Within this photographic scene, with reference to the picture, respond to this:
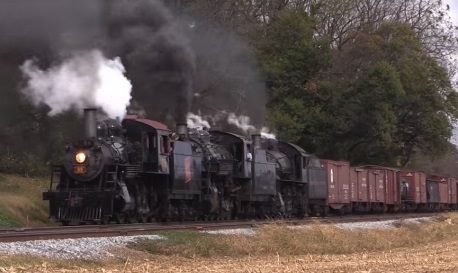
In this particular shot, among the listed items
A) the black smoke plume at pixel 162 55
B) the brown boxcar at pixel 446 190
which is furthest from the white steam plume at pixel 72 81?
the brown boxcar at pixel 446 190

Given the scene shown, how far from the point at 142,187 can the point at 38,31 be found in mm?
5849

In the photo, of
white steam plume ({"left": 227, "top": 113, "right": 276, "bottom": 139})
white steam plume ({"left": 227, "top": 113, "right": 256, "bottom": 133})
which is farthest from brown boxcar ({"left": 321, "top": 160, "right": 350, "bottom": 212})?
white steam plume ({"left": 227, "top": 113, "right": 256, "bottom": 133})

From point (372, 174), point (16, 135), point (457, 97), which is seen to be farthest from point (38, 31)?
point (457, 97)

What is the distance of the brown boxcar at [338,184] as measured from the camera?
3572cm

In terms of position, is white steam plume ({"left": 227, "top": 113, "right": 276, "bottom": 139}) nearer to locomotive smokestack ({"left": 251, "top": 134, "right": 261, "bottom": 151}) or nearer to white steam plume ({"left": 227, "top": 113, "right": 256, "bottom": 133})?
white steam plume ({"left": 227, "top": 113, "right": 256, "bottom": 133})

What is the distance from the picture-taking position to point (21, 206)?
85.8 feet

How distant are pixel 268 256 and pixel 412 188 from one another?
3066 centimetres

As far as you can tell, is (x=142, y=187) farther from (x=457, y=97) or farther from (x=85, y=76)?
(x=457, y=97)

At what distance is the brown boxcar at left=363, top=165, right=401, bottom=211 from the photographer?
42000 millimetres

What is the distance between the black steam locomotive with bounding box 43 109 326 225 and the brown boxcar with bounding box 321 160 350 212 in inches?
240

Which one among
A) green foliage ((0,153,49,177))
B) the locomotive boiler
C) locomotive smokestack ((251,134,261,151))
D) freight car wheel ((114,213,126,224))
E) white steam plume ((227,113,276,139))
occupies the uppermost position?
white steam plume ((227,113,276,139))

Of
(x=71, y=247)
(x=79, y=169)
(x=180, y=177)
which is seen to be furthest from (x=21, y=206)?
(x=71, y=247)

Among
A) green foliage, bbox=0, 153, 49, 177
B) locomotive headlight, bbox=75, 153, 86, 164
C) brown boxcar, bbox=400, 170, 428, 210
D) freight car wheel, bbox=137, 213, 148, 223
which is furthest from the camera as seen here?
brown boxcar, bbox=400, 170, 428, 210

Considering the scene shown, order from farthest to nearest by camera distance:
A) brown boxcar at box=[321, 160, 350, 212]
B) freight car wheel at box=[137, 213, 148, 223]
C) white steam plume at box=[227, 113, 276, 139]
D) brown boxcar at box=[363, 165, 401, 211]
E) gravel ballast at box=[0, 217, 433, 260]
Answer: brown boxcar at box=[363, 165, 401, 211], white steam plume at box=[227, 113, 276, 139], brown boxcar at box=[321, 160, 350, 212], freight car wheel at box=[137, 213, 148, 223], gravel ballast at box=[0, 217, 433, 260]
